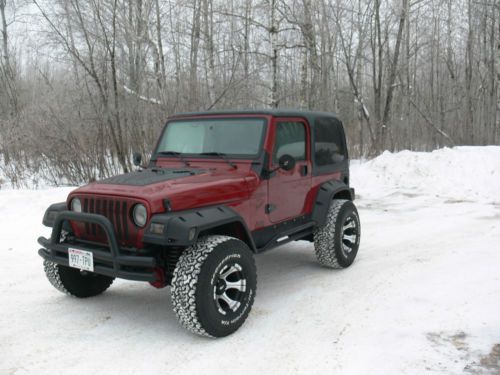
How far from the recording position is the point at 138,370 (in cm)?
322

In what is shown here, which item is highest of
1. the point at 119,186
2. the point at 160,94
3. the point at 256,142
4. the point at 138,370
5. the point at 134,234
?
the point at 160,94

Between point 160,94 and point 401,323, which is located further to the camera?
point 160,94

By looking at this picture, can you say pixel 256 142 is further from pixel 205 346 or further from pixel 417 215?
pixel 417 215

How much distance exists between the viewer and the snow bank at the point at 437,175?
34.1ft

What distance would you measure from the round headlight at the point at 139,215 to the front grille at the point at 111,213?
0.05 m

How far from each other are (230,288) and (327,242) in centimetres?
175

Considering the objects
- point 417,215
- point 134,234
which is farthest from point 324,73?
point 134,234

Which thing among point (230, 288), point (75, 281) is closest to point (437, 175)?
point (230, 288)

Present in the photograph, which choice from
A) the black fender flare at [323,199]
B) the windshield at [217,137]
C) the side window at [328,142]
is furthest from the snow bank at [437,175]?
the windshield at [217,137]

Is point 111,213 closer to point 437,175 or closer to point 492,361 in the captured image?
point 492,361

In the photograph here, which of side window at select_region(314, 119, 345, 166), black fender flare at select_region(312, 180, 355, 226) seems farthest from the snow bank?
black fender flare at select_region(312, 180, 355, 226)

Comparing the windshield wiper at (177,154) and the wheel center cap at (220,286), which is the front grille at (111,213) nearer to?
the wheel center cap at (220,286)

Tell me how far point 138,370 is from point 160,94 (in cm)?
1148

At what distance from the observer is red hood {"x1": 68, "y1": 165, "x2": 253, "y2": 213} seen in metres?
3.59
